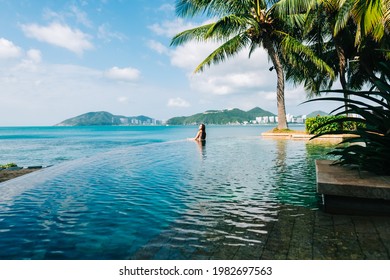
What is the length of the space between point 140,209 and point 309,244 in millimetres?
2835

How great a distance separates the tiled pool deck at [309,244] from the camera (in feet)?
9.43

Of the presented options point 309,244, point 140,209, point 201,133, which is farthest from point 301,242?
point 201,133

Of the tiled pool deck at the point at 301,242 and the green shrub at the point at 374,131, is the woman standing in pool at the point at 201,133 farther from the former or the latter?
the tiled pool deck at the point at 301,242

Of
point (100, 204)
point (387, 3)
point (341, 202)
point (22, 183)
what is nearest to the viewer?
point (341, 202)

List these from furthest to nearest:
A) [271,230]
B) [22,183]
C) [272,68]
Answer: [272,68] → [22,183] → [271,230]

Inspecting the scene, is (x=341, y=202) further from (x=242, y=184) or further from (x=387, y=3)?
(x=387, y=3)

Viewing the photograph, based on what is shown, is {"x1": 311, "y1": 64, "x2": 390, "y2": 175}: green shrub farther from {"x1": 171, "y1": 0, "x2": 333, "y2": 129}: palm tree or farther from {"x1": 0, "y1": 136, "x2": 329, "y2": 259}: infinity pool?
{"x1": 171, "y1": 0, "x2": 333, "y2": 129}: palm tree

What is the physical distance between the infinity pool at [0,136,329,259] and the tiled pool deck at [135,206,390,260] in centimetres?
10

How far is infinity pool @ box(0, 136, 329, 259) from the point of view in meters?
3.32

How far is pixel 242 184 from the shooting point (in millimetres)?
6523

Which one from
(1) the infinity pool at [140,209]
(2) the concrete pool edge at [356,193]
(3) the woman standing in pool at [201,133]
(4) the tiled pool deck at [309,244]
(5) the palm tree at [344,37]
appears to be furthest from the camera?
(3) the woman standing in pool at [201,133]

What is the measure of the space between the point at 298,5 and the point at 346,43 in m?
9.06

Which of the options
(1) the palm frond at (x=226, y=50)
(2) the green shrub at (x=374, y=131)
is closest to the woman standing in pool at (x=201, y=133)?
(1) the palm frond at (x=226, y=50)
